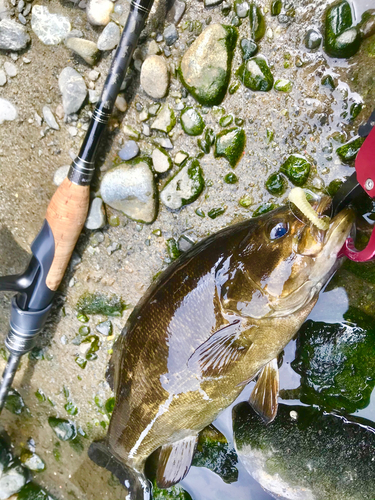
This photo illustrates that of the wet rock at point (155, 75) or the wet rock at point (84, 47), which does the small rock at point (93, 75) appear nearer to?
the wet rock at point (84, 47)

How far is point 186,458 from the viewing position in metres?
2.16

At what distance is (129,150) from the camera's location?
2.12m

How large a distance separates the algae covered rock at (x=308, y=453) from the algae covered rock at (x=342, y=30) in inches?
77.1

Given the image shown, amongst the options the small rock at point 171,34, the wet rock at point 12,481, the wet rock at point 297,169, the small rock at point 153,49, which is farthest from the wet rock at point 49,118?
the wet rock at point 12,481

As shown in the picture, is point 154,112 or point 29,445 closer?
point 154,112

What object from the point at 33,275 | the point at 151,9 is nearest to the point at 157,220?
the point at 33,275

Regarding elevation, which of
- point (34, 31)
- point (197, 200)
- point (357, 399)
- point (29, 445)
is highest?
point (34, 31)

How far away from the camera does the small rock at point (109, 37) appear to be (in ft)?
6.61

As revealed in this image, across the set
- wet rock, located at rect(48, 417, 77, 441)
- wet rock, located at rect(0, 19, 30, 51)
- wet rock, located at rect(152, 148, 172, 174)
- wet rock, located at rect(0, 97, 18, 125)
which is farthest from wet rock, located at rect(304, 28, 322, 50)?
wet rock, located at rect(48, 417, 77, 441)

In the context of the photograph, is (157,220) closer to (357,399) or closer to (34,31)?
(34,31)

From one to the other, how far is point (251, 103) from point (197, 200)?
605mm

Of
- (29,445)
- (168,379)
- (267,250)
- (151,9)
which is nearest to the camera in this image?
(267,250)

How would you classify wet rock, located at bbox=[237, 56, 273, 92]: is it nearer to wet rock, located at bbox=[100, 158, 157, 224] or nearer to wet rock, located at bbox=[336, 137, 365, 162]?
wet rock, located at bbox=[336, 137, 365, 162]

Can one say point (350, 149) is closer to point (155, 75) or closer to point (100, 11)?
point (155, 75)
